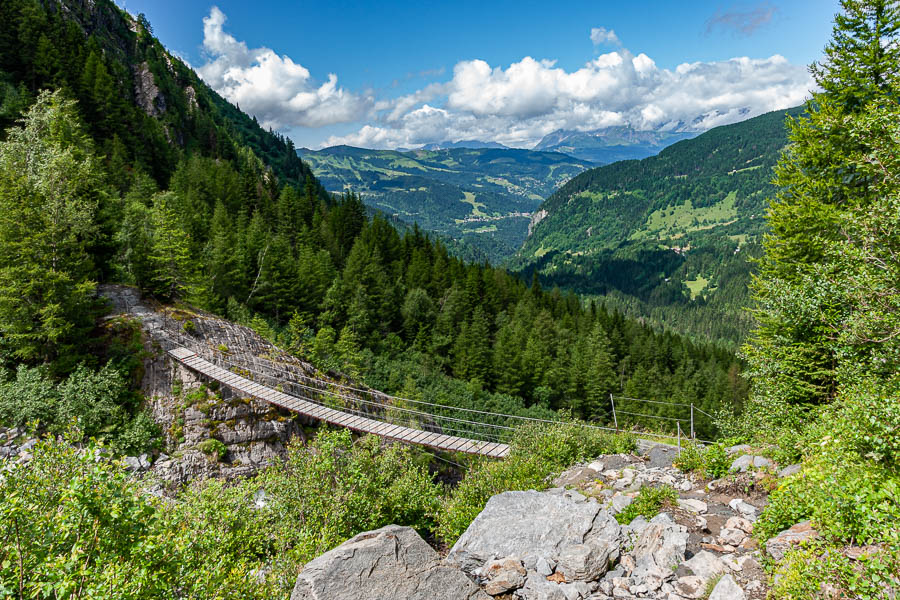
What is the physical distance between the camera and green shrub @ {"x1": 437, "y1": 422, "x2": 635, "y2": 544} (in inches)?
587

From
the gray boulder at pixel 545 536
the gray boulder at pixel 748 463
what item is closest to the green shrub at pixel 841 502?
the gray boulder at pixel 545 536

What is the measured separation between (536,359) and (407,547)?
200 feet

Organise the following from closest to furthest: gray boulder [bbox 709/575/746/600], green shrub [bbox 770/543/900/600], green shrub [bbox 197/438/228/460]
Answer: green shrub [bbox 770/543/900/600], gray boulder [bbox 709/575/746/600], green shrub [bbox 197/438/228/460]

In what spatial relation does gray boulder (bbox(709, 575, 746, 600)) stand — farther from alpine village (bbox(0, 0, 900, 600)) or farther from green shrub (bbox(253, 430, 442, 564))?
green shrub (bbox(253, 430, 442, 564))

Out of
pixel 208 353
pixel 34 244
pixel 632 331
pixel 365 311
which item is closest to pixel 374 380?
pixel 365 311

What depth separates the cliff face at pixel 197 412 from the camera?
23375mm

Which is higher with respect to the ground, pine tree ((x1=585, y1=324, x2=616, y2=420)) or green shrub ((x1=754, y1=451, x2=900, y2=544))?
green shrub ((x1=754, y1=451, x2=900, y2=544))

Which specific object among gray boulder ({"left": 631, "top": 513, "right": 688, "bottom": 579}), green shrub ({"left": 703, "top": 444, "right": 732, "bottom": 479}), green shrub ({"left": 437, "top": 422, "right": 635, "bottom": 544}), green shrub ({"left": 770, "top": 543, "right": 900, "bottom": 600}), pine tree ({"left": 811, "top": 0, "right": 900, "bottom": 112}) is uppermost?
pine tree ({"left": 811, "top": 0, "right": 900, "bottom": 112})

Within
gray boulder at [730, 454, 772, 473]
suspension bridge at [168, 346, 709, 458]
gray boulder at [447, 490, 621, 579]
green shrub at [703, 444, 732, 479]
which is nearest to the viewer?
gray boulder at [447, 490, 621, 579]

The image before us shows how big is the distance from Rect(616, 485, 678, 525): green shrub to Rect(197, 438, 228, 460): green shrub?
2132cm

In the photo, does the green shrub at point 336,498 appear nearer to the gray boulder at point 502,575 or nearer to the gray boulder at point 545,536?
the gray boulder at point 545,536

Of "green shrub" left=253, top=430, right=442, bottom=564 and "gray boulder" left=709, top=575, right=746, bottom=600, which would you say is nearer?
"gray boulder" left=709, top=575, right=746, bottom=600

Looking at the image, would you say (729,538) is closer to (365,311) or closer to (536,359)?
(365,311)

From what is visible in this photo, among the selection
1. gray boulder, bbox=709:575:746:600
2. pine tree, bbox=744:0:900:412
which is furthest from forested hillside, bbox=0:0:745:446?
gray boulder, bbox=709:575:746:600
